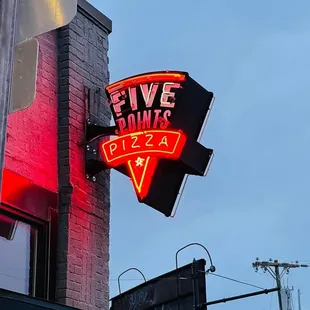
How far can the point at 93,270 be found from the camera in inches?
281

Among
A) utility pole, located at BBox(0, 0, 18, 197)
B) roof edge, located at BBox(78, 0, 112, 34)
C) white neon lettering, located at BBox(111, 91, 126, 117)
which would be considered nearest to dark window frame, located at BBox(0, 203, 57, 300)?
white neon lettering, located at BBox(111, 91, 126, 117)

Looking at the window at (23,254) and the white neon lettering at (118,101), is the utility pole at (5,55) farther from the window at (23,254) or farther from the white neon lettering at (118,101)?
the white neon lettering at (118,101)

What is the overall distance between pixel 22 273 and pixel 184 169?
6.36ft

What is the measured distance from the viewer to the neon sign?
7090mm

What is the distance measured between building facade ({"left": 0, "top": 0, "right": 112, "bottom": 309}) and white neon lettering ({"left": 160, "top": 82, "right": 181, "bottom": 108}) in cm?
85

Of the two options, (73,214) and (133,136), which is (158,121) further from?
(73,214)

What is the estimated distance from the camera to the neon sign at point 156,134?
709 cm

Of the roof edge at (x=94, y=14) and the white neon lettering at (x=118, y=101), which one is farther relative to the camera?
the roof edge at (x=94, y=14)

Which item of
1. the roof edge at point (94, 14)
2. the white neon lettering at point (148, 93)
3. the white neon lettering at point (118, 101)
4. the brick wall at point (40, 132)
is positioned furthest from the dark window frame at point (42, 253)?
the roof edge at point (94, 14)

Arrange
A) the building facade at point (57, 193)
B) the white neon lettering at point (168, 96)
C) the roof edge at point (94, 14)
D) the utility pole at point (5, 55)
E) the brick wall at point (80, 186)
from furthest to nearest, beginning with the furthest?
the roof edge at point (94, 14), the white neon lettering at point (168, 96), the brick wall at point (80, 186), the building facade at point (57, 193), the utility pole at point (5, 55)

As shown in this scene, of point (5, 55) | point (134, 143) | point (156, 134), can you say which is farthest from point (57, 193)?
point (5, 55)

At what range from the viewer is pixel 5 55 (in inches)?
103

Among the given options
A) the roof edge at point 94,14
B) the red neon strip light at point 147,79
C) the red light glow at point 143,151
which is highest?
the roof edge at point 94,14

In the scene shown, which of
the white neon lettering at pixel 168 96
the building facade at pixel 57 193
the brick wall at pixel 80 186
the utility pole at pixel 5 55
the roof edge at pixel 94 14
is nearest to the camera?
the utility pole at pixel 5 55
